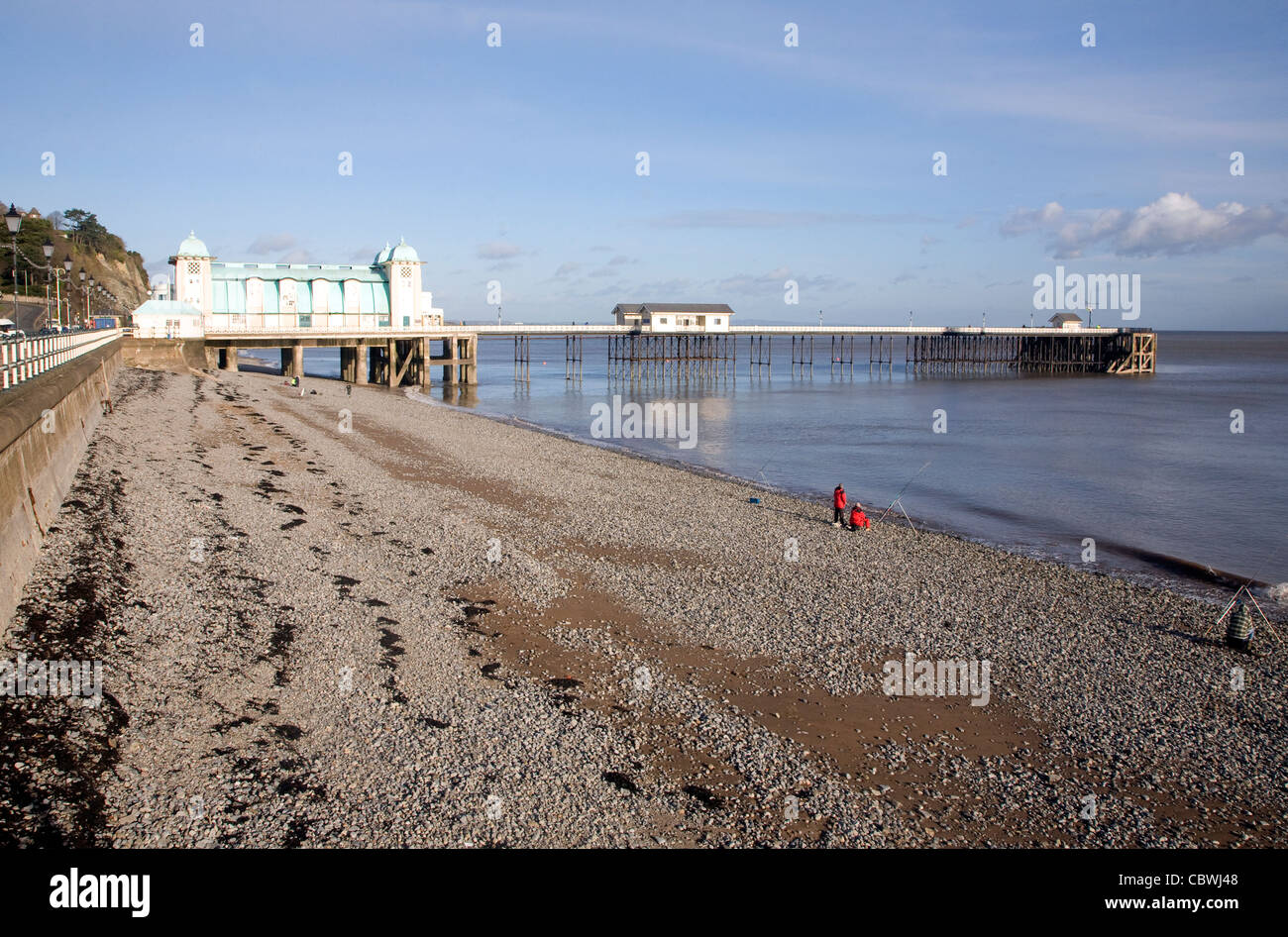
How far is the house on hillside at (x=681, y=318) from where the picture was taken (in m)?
66.4

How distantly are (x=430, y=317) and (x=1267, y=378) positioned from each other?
73.2 meters

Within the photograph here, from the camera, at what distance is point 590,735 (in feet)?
26.4

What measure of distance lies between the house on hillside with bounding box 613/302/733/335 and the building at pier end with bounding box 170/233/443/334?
18.0 metres

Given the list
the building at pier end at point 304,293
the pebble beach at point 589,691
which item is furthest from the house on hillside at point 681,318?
the pebble beach at point 589,691

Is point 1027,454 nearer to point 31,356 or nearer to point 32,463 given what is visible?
point 31,356

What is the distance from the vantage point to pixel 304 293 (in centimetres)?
4931

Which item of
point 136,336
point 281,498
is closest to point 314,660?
point 281,498

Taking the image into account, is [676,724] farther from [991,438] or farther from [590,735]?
[991,438]

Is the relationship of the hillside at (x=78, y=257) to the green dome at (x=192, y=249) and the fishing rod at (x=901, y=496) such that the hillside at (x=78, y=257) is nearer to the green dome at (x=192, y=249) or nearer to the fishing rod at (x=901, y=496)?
the green dome at (x=192, y=249)

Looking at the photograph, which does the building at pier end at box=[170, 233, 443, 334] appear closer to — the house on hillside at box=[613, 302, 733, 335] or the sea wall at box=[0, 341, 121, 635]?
the house on hillside at box=[613, 302, 733, 335]

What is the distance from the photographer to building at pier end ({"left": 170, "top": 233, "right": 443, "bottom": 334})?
4653 centimetres

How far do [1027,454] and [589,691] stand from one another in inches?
1036

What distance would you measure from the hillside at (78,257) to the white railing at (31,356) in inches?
1275

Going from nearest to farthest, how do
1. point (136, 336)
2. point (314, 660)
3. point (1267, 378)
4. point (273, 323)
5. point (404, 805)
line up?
point (404, 805)
point (314, 660)
point (136, 336)
point (273, 323)
point (1267, 378)
